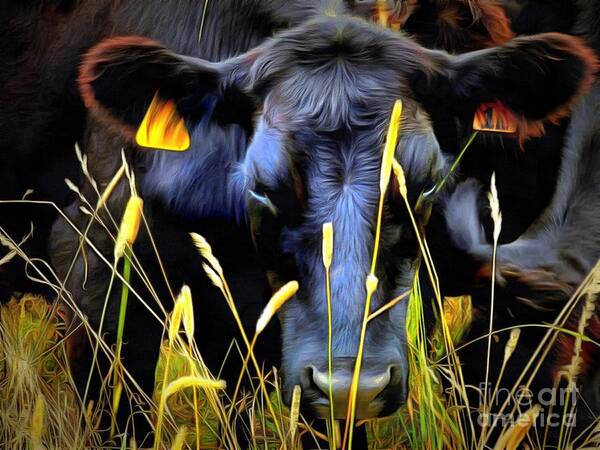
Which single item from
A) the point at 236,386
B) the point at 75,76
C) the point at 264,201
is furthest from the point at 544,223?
the point at 75,76

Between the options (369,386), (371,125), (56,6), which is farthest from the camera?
(56,6)

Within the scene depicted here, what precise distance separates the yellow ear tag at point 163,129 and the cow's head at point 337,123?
0.09 ft

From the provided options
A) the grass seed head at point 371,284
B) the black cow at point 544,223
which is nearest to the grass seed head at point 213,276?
the grass seed head at point 371,284

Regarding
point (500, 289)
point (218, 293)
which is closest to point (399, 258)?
point (500, 289)

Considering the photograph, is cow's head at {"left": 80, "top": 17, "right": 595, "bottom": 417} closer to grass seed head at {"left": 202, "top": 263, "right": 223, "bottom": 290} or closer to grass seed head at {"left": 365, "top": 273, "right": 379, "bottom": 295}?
grass seed head at {"left": 365, "top": 273, "right": 379, "bottom": 295}

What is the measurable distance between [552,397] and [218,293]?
1.25 m

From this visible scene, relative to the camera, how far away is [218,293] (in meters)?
3.66

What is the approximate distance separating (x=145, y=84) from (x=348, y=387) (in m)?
1.16

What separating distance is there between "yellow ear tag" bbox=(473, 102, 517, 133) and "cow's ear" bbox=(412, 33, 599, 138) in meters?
0.02

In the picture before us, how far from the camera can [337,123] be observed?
2.96 metres

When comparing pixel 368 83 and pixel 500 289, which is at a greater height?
pixel 368 83

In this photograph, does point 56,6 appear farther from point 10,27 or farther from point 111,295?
point 111,295
